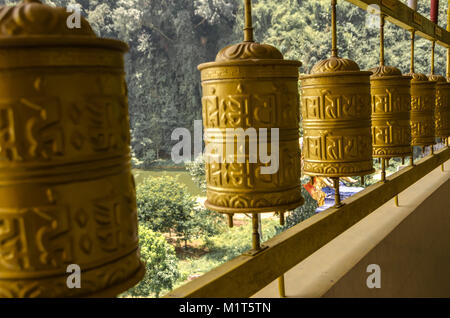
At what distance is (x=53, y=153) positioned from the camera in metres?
0.62

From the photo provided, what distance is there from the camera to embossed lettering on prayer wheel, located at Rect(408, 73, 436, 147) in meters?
2.70

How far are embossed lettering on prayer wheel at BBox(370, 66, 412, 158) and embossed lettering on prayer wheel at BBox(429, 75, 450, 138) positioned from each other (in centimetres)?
126

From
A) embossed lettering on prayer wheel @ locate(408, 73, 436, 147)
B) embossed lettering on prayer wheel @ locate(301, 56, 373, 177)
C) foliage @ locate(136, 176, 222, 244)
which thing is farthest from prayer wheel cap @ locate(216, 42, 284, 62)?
foliage @ locate(136, 176, 222, 244)

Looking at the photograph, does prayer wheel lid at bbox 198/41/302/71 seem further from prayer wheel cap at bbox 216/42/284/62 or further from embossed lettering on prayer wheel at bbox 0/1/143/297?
embossed lettering on prayer wheel at bbox 0/1/143/297

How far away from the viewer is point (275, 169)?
3.58 feet

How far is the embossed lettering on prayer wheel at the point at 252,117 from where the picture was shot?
1.07 m

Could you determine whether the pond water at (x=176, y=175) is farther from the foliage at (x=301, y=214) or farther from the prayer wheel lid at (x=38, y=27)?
the prayer wheel lid at (x=38, y=27)

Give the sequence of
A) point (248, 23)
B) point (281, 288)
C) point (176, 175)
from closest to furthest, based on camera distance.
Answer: point (248, 23) < point (281, 288) < point (176, 175)

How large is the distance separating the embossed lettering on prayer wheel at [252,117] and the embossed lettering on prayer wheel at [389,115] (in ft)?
3.66

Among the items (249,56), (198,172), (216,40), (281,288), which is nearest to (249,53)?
(249,56)

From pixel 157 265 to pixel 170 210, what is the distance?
280 centimetres

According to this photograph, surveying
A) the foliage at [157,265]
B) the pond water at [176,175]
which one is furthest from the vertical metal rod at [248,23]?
the pond water at [176,175]

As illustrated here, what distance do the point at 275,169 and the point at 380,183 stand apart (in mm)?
1287

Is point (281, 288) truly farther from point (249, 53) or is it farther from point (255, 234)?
point (249, 53)
